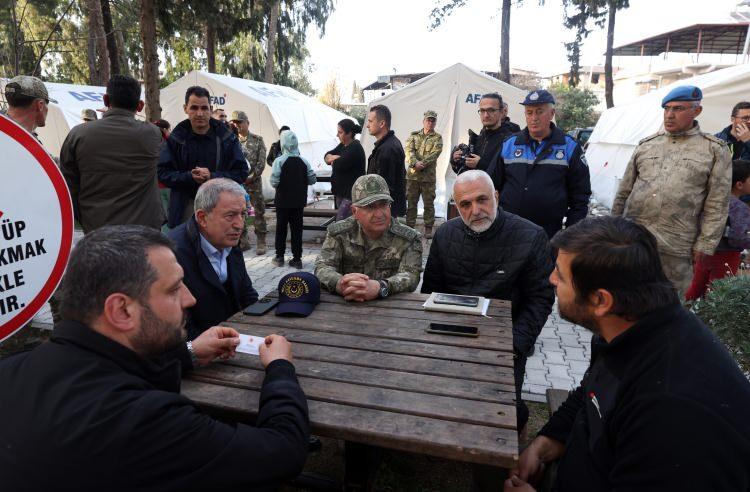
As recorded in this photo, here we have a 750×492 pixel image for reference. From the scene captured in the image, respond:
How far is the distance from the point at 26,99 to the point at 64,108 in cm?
986

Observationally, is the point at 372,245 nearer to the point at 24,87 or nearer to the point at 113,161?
the point at 113,161

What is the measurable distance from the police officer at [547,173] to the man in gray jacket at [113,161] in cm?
297

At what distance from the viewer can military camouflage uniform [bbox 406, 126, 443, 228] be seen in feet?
25.2

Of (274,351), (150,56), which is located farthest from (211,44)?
(274,351)

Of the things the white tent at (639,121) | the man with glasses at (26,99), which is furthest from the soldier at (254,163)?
the white tent at (639,121)

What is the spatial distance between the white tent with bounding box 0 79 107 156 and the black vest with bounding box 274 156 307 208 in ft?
24.5

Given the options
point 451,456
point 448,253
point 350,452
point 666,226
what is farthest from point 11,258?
point 666,226

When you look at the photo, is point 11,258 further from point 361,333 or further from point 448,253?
point 448,253

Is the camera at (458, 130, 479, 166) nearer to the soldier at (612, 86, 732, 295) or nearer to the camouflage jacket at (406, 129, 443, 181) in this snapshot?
the camouflage jacket at (406, 129, 443, 181)

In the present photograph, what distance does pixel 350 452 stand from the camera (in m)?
2.09

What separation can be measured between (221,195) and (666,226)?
10.5 feet

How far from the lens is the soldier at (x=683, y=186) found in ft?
11.1

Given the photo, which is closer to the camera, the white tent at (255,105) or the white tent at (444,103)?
the white tent at (444,103)

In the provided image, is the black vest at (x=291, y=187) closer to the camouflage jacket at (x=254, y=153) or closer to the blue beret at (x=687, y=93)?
the camouflage jacket at (x=254, y=153)
